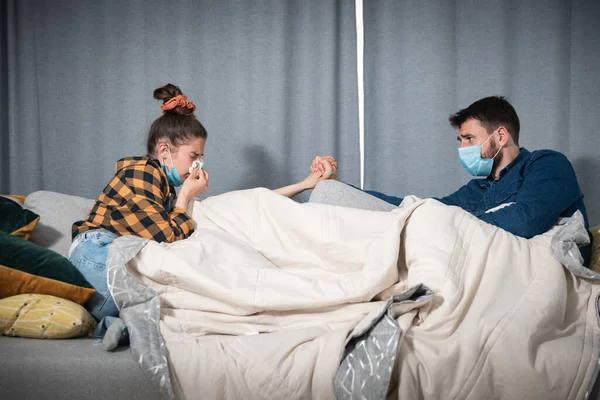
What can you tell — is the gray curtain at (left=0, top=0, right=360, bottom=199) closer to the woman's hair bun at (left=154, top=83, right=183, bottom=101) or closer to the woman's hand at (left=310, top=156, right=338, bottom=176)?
the woman's hand at (left=310, top=156, right=338, bottom=176)

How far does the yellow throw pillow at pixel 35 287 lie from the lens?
134 centimetres

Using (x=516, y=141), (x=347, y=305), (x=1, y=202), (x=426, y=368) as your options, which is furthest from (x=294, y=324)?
(x=516, y=141)

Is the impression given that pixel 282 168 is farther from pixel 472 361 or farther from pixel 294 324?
pixel 472 361

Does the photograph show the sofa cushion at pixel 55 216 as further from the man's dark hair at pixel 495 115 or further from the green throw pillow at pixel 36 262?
the man's dark hair at pixel 495 115

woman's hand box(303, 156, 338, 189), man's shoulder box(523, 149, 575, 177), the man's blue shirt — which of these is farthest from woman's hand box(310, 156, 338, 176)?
man's shoulder box(523, 149, 575, 177)

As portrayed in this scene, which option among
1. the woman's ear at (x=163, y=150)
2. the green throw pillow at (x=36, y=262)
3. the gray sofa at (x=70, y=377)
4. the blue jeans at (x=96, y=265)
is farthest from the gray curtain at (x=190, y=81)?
the gray sofa at (x=70, y=377)

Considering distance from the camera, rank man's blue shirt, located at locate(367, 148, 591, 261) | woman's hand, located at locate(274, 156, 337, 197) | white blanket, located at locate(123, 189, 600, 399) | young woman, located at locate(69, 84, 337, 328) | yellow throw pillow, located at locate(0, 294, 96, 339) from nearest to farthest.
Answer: white blanket, located at locate(123, 189, 600, 399), yellow throw pillow, located at locate(0, 294, 96, 339), young woman, located at locate(69, 84, 337, 328), man's blue shirt, located at locate(367, 148, 591, 261), woman's hand, located at locate(274, 156, 337, 197)

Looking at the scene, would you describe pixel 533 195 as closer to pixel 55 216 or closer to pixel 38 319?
pixel 38 319

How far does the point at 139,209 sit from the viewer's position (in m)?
1.66

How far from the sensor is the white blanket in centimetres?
116

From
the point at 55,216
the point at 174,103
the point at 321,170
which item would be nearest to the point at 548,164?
the point at 321,170

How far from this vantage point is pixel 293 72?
7.93 ft

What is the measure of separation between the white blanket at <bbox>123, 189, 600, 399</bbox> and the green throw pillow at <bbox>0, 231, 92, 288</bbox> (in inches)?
6.6

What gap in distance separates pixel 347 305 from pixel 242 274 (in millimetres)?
275
